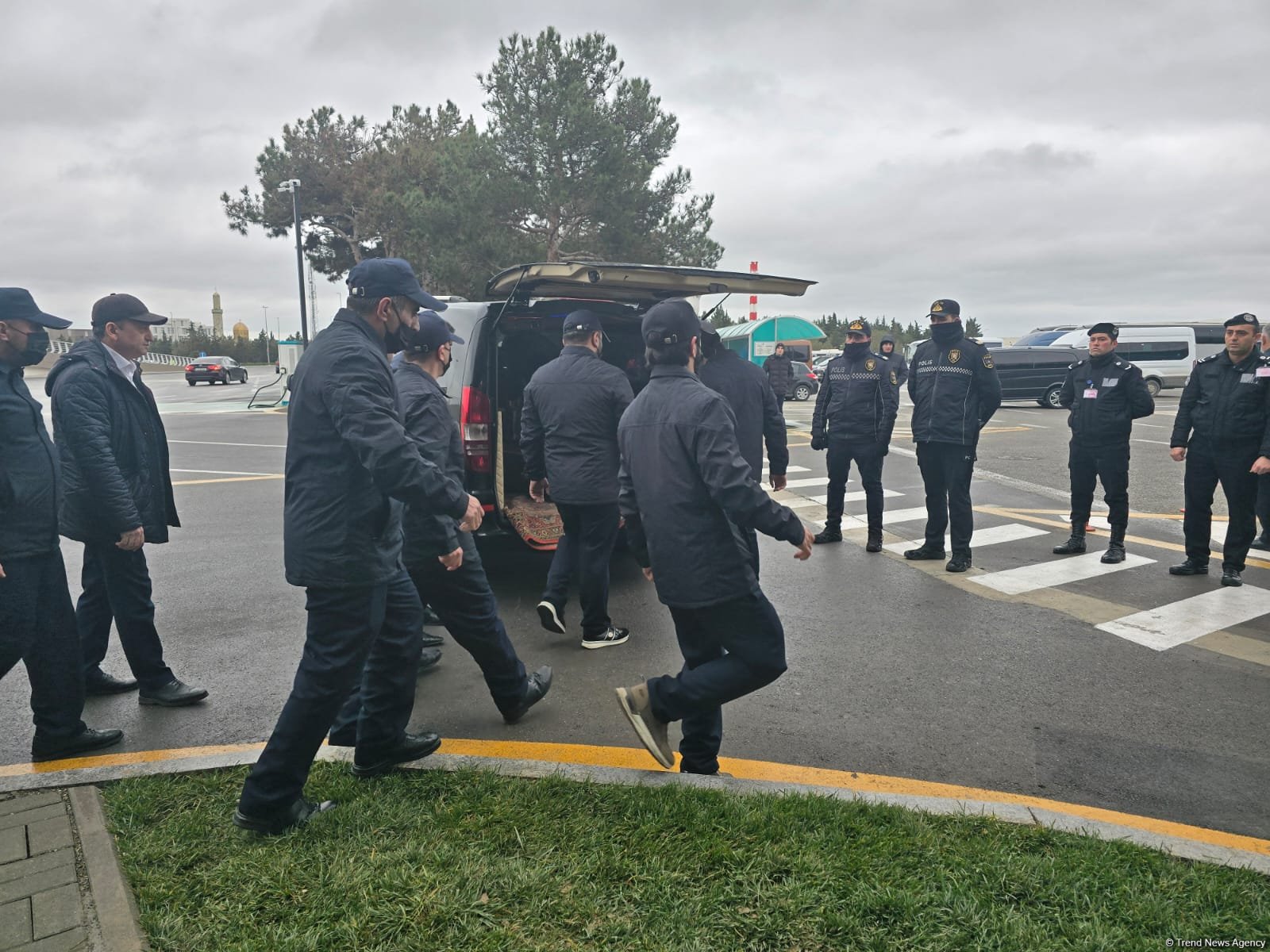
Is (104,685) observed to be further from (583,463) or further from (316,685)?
(583,463)

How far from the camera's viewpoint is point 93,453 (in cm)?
378

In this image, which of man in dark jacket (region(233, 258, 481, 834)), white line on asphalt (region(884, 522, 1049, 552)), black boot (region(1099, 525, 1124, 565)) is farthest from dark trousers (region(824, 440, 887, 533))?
man in dark jacket (region(233, 258, 481, 834))

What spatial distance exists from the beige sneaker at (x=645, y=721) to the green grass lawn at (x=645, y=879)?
205 mm

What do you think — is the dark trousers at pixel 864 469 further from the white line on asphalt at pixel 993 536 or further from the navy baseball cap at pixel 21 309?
the navy baseball cap at pixel 21 309

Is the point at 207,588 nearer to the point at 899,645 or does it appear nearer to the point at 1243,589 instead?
the point at 899,645

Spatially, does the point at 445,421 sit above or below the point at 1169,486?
above

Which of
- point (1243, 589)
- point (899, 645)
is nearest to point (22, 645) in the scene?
point (899, 645)

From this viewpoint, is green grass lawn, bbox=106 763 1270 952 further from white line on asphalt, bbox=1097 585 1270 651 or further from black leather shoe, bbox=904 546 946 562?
black leather shoe, bbox=904 546 946 562

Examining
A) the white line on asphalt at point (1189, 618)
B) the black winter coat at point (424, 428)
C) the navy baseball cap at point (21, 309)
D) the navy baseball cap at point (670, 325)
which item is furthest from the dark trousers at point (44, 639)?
the white line on asphalt at point (1189, 618)

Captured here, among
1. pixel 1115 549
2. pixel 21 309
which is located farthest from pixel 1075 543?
pixel 21 309

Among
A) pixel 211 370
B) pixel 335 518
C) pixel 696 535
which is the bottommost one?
pixel 696 535

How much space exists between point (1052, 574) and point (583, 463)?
3.89 metres

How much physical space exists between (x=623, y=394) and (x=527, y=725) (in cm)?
197

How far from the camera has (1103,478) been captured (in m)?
6.97
